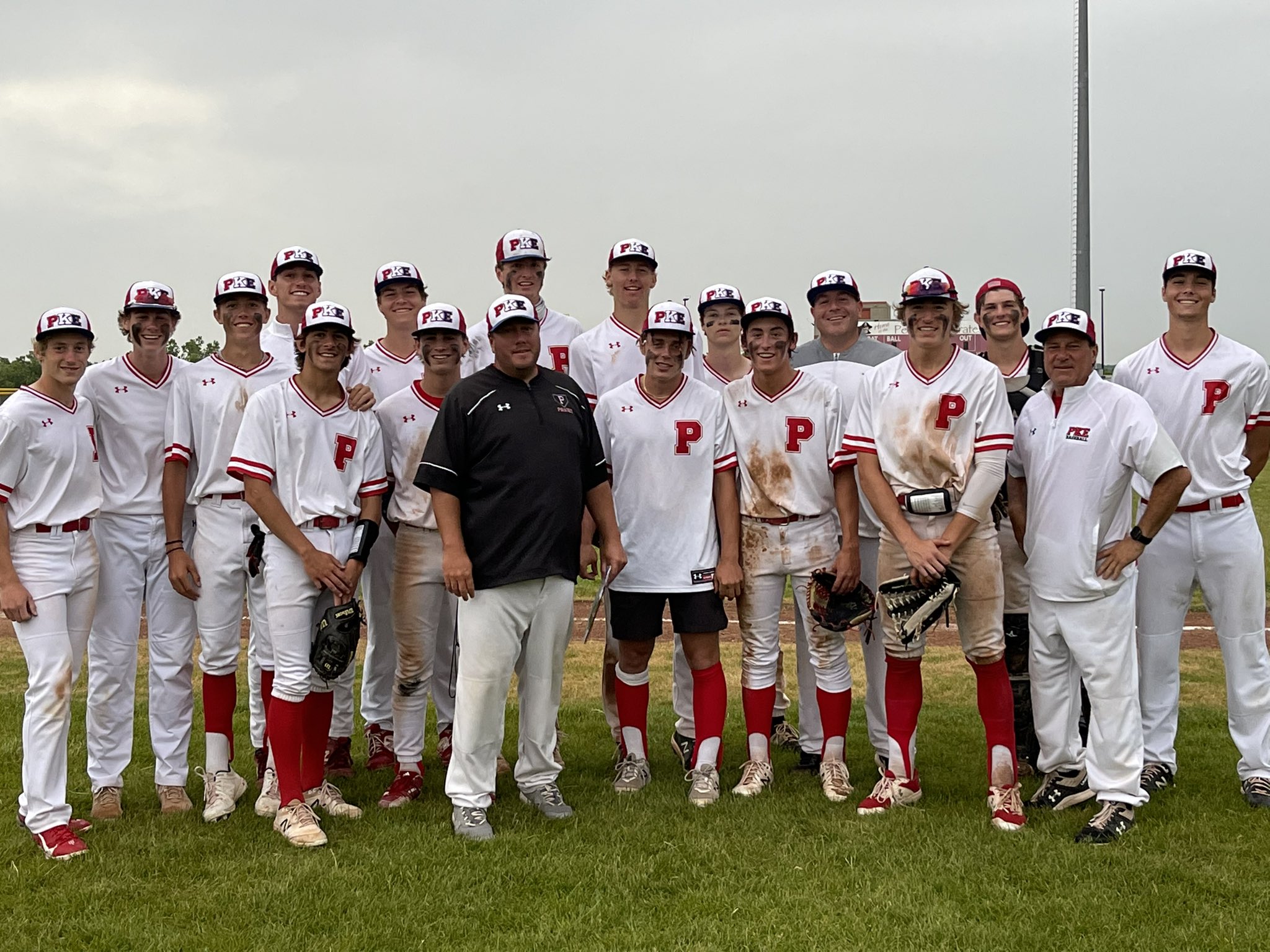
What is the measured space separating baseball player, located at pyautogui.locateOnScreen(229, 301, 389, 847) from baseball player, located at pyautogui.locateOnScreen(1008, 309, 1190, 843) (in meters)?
2.99

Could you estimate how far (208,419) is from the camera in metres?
5.31

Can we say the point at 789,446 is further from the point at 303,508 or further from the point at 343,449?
the point at 303,508

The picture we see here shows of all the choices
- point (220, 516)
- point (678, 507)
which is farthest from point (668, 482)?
point (220, 516)

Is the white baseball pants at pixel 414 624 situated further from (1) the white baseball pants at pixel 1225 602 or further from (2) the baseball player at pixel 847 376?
(1) the white baseball pants at pixel 1225 602

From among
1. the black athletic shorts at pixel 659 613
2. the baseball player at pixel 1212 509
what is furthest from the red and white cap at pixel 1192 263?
the black athletic shorts at pixel 659 613

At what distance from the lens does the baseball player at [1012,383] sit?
18.1 feet

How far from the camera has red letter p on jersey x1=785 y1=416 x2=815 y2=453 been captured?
5.44 m

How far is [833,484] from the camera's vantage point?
18.0 feet

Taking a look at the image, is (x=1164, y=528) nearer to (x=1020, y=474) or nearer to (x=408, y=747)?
(x=1020, y=474)

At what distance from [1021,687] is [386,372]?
3.64 metres

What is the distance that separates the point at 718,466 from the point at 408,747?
204 centimetres

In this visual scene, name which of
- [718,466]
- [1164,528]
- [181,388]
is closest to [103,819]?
[181,388]

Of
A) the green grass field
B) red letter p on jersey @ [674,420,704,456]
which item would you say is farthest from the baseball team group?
the green grass field

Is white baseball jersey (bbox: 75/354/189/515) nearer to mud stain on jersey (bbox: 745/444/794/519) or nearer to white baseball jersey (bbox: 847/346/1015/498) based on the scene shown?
mud stain on jersey (bbox: 745/444/794/519)
